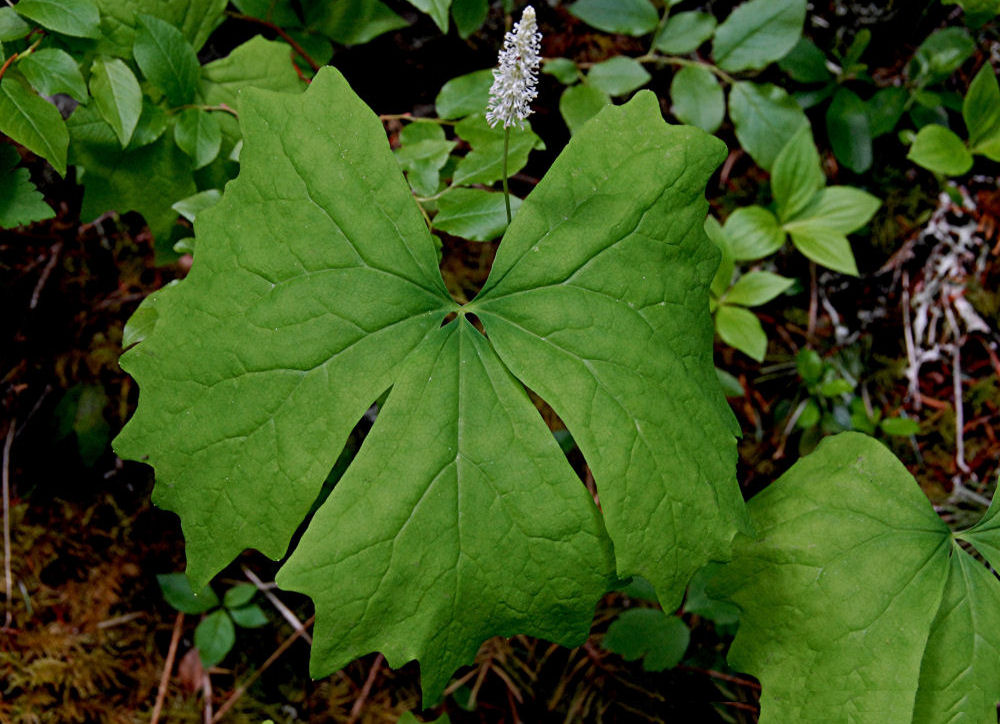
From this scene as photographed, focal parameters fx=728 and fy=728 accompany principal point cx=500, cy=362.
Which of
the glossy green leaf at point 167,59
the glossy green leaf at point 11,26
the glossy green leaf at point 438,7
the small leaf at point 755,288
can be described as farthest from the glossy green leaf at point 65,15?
the small leaf at point 755,288

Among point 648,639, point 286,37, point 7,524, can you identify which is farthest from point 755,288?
point 7,524

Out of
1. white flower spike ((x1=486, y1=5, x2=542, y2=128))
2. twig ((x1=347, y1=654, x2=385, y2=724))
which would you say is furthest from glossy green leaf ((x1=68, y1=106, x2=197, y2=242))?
twig ((x1=347, y1=654, x2=385, y2=724))

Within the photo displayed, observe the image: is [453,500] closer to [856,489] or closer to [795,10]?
[856,489]

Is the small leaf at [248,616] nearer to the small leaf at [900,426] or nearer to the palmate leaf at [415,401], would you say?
the palmate leaf at [415,401]

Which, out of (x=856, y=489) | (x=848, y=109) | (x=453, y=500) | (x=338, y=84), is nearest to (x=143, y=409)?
(x=453, y=500)

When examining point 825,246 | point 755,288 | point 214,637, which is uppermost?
point 825,246

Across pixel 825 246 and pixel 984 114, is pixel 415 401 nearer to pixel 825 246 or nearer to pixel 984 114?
pixel 825 246
